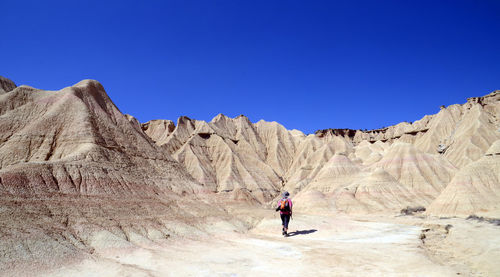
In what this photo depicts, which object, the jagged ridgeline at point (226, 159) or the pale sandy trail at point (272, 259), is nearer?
the pale sandy trail at point (272, 259)

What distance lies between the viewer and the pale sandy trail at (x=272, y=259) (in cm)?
914

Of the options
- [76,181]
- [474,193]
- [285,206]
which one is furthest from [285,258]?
[474,193]

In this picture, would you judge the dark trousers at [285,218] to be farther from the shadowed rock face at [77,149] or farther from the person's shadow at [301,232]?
the shadowed rock face at [77,149]

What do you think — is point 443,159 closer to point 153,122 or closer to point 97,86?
point 97,86

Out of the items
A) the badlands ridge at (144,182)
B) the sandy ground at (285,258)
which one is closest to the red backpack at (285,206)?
the sandy ground at (285,258)

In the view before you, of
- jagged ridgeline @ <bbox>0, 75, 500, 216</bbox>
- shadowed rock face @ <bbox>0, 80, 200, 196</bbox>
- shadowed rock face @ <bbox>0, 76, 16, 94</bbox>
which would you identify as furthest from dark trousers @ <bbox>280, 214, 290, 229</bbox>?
shadowed rock face @ <bbox>0, 76, 16, 94</bbox>

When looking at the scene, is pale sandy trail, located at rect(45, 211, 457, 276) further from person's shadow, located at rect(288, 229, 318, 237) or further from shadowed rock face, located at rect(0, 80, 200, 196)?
shadowed rock face, located at rect(0, 80, 200, 196)

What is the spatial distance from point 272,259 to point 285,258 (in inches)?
18.7

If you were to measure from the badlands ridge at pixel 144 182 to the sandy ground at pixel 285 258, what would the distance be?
47.0 inches

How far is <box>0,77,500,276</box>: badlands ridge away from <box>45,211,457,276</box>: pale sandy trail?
1.27 meters

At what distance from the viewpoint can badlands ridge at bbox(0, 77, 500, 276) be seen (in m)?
13.4

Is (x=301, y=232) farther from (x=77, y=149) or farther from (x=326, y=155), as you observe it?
(x=326, y=155)

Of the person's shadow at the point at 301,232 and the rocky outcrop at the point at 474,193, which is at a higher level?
the rocky outcrop at the point at 474,193

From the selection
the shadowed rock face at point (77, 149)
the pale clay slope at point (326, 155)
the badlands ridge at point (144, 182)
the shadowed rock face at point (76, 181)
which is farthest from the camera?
the pale clay slope at point (326, 155)
